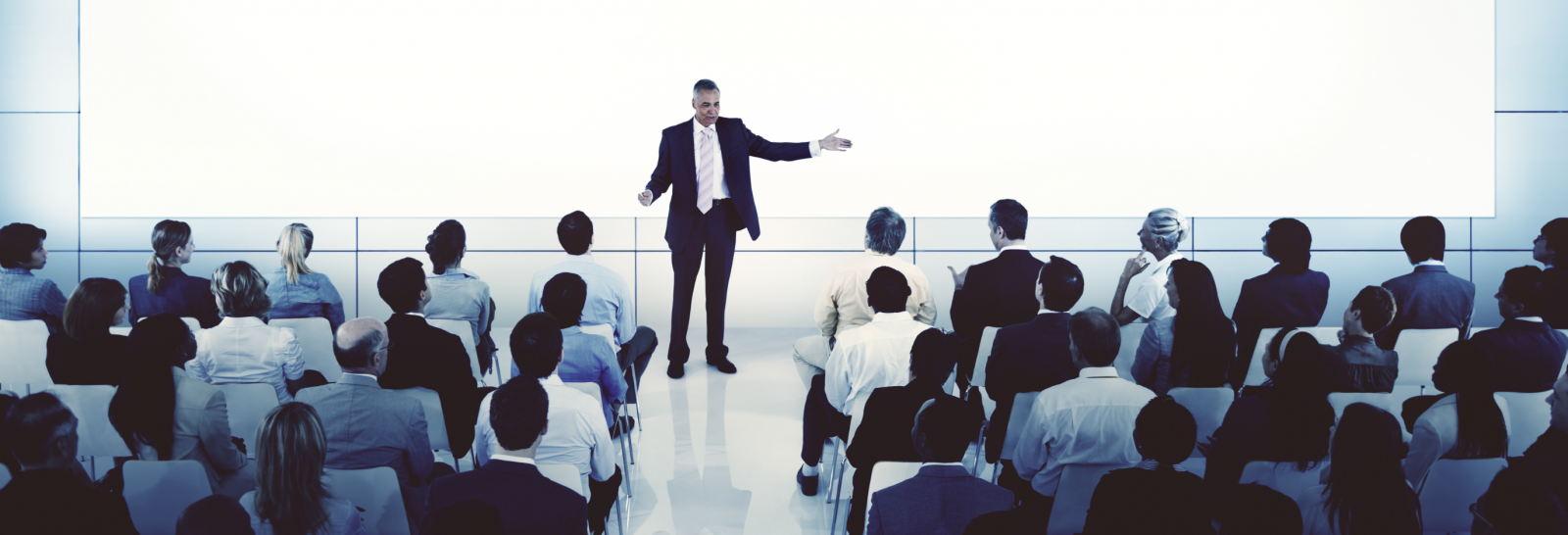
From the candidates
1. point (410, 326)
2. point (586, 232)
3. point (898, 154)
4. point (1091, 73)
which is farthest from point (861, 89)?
point (410, 326)

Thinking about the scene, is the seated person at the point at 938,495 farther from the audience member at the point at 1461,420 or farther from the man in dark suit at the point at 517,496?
the audience member at the point at 1461,420

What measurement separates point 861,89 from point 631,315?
132 inches

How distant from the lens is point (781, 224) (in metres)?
6.43

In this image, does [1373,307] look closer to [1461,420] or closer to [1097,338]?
[1461,420]

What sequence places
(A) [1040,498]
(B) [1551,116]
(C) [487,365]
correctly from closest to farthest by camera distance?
(A) [1040,498]
(C) [487,365]
(B) [1551,116]

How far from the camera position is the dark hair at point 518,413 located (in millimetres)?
2025

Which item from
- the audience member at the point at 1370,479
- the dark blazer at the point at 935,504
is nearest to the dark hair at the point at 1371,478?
the audience member at the point at 1370,479

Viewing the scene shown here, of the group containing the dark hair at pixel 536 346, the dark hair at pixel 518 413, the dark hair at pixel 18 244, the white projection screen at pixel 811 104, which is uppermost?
the white projection screen at pixel 811 104

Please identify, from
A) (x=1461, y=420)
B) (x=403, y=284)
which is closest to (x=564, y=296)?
(x=403, y=284)

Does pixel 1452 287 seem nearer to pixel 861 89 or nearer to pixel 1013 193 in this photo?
pixel 1013 193

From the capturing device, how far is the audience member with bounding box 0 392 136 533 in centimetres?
184

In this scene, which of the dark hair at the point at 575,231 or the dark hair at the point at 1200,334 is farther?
the dark hair at the point at 575,231

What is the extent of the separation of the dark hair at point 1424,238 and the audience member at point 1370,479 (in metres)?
2.41

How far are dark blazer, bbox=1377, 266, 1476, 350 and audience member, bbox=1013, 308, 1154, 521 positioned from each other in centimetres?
220
